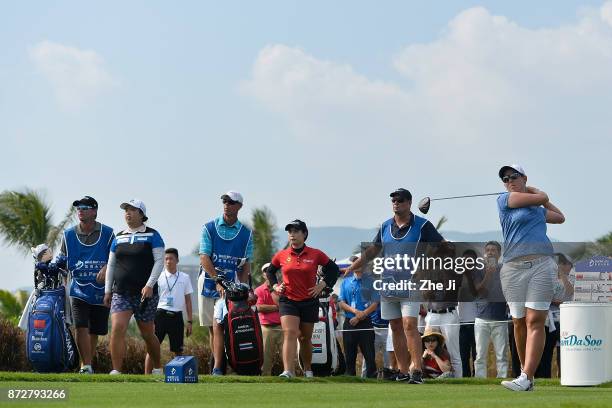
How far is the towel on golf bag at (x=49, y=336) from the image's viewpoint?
16688 mm

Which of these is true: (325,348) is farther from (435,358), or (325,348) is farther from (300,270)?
(300,270)

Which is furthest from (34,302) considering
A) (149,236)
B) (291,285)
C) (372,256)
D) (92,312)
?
(372,256)

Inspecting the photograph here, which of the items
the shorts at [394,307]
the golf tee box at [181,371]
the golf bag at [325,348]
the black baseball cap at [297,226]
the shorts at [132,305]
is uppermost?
the black baseball cap at [297,226]

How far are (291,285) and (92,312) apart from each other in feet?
9.02

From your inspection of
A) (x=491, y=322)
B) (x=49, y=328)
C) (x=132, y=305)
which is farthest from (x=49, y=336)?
(x=491, y=322)

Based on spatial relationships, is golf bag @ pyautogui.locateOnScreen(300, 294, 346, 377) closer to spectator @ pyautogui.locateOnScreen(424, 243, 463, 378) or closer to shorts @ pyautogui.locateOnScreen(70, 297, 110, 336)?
spectator @ pyautogui.locateOnScreen(424, 243, 463, 378)

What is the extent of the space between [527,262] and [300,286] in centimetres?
403

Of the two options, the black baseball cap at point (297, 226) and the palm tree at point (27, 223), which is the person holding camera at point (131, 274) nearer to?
the black baseball cap at point (297, 226)

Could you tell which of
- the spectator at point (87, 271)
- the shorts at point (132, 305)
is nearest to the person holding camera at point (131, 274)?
the shorts at point (132, 305)

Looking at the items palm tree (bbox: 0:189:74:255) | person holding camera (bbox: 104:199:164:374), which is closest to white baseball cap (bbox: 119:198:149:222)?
person holding camera (bbox: 104:199:164:374)

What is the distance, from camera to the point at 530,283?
41.3 ft

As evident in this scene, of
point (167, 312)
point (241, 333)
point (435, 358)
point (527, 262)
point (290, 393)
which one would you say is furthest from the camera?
point (167, 312)

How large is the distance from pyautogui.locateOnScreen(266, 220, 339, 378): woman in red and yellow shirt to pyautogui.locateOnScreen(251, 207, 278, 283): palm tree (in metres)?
27.0

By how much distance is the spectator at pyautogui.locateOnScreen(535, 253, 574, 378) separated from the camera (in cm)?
1842
